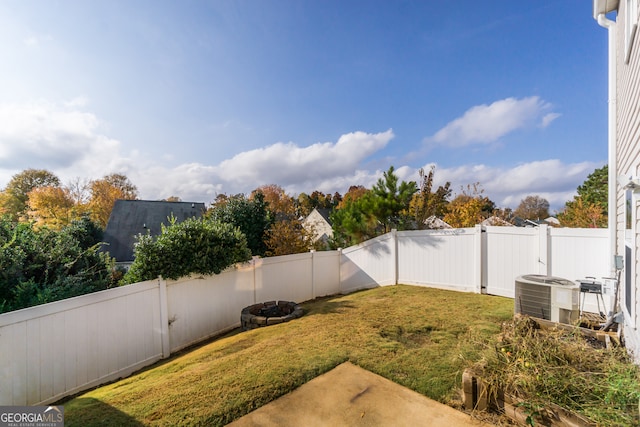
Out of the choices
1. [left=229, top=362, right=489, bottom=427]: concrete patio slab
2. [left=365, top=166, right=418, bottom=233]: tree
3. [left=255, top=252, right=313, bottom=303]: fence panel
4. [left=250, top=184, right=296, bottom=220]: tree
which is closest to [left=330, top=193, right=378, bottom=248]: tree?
[left=365, top=166, right=418, bottom=233]: tree

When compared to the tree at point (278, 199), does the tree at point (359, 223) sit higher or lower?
lower

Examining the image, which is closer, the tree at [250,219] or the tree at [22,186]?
the tree at [250,219]

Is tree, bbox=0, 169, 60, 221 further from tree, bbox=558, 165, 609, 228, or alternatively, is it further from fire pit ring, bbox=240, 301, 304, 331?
tree, bbox=558, 165, 609, 228

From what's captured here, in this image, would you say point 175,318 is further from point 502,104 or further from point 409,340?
point 502,104

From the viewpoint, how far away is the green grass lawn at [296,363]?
2.70m

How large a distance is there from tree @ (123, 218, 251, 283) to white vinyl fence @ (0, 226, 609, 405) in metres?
0.31

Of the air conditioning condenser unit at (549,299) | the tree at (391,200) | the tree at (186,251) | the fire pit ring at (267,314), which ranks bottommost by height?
the fire pit ring at (267,314)

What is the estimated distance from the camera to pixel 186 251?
5512mm

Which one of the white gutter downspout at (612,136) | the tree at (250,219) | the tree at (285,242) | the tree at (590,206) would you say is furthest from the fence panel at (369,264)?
the tree at (590,206)

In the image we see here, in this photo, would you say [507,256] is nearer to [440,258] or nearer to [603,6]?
[440,258]

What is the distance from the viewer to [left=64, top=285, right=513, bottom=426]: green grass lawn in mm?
2699

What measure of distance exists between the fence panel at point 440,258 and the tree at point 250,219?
19.2 ft

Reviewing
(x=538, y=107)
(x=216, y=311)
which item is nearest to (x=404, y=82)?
(x=538, y=107)

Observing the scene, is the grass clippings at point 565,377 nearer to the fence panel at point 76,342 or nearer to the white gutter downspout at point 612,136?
the white gutter downspout at point 612,136
